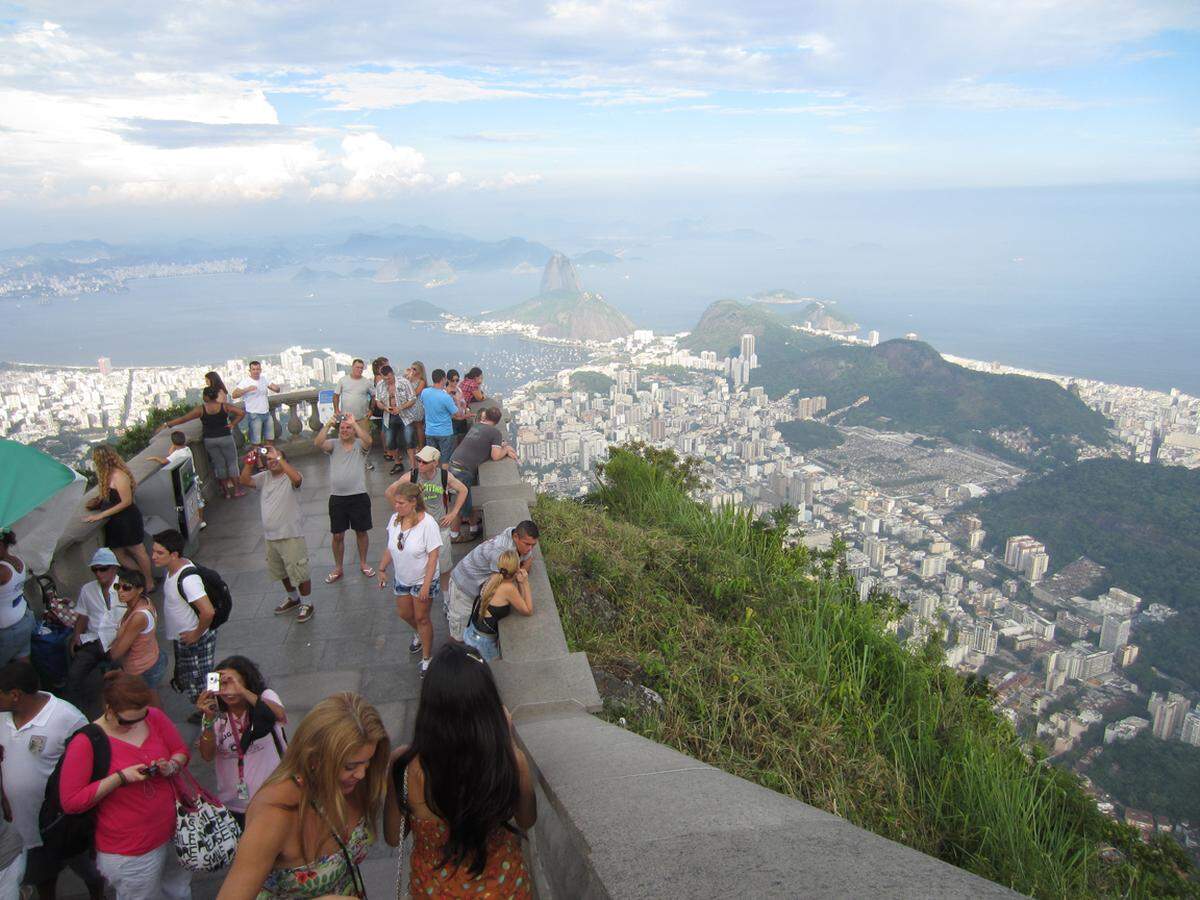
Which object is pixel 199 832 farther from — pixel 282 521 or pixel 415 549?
pixel 282 521

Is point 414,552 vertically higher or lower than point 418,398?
lower

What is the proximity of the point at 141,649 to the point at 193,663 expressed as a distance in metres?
0.35

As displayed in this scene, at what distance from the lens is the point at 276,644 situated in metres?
6.45

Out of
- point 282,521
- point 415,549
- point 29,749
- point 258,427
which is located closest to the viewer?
point 29,749

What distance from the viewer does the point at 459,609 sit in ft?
17.9

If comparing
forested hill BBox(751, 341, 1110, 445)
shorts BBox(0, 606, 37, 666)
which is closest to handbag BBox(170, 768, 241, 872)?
shorts BBox(0, 606, 37, 666)

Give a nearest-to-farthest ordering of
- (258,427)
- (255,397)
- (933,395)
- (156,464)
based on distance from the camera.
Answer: (156,464), (255,397), (258,427), (933,395)

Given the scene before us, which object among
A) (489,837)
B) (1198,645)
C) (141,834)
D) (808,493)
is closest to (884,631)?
(489,837)

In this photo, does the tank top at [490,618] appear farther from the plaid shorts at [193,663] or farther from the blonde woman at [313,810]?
the blonde woman at [313,810]

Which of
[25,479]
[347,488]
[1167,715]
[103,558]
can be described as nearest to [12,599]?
[103,558]

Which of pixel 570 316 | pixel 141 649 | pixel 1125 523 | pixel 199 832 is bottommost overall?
pixel 1125 523

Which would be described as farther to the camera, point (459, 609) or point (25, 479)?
point (459, 609)

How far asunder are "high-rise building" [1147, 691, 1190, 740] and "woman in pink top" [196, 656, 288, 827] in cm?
1488

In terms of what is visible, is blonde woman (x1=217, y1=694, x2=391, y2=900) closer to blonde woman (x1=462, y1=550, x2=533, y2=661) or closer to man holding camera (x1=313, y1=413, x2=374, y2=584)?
blonde woman (x1=462, y1=550, x2=533, y2=661)
